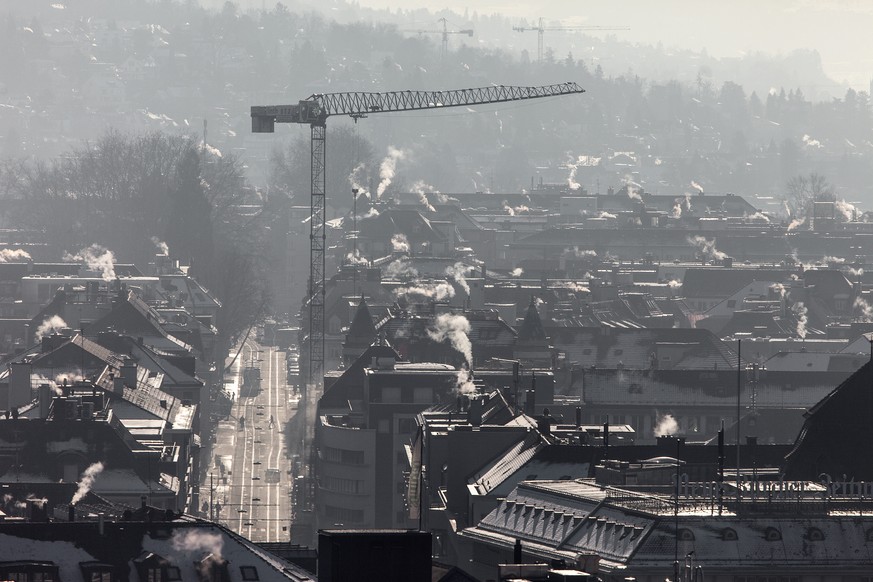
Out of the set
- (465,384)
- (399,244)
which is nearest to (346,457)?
(465,384)

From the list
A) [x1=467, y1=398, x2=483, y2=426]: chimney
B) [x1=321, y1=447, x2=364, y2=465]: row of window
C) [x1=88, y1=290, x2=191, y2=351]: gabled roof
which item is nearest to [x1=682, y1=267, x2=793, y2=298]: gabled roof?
[x1=88, y1=290, x2=191, y2=351]: gabled roof

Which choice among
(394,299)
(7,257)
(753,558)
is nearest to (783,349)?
(394,299)

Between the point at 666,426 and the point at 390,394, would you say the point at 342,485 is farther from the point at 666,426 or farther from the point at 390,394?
the point at 666,426

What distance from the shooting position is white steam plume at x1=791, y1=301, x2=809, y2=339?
138 meters

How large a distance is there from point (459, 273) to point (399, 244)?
105 ft

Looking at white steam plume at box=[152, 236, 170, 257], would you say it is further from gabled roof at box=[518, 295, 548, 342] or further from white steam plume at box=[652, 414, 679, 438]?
white steam plume at box=[652, 414, 679, 438]

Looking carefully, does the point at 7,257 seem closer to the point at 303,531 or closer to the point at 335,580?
the point at 303,531

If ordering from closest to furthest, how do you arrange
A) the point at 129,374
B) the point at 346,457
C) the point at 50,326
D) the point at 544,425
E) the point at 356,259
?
the point at 544,425 → the point at 346,457 → the point at 129,374 → the point at 50,326 → the point at 356,259

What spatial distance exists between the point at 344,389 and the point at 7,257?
79.1m

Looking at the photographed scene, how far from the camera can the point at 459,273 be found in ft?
533

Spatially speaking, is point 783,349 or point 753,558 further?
point 783,349

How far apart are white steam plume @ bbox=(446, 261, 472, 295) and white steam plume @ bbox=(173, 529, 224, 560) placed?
93511mm

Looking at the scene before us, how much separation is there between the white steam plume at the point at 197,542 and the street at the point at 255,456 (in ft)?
93.1

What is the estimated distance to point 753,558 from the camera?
57.1m
